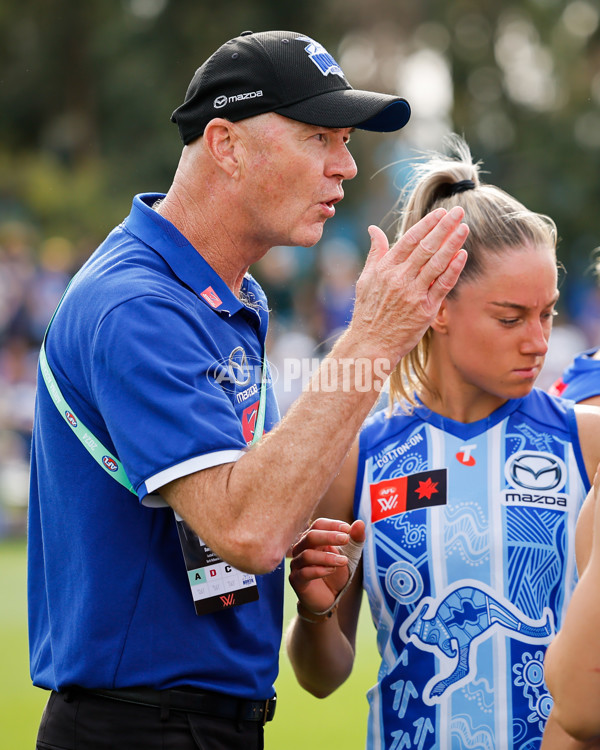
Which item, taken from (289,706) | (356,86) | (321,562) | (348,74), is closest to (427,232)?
(321,562)

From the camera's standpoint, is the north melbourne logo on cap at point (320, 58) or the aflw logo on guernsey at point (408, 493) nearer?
the north melbourne logo on cap at point (320, 58)

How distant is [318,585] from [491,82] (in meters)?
23.7

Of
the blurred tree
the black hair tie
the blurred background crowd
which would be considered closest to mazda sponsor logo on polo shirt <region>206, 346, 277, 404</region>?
the black hair tie

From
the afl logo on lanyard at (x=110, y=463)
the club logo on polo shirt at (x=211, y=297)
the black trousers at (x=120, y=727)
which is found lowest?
the black trousers at (x=120, y=727)

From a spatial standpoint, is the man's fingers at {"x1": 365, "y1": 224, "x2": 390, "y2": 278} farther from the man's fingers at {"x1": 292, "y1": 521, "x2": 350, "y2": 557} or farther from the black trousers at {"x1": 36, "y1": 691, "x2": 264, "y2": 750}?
the black trousers at {"x1": 36, "y1": 691, "x2": 264, "y2": 750}

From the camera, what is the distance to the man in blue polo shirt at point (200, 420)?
2.12m

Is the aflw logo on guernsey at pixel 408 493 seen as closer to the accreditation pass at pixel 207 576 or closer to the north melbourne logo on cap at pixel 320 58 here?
the accreditation pass at pixel 207 576

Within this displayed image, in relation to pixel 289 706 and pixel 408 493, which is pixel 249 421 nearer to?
pixel 408 493

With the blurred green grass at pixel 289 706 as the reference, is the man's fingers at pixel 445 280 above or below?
above

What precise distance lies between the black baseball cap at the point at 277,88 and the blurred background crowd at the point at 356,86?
13.3 metres

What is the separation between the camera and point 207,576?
230cm

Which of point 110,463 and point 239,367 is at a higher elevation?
point 239,367

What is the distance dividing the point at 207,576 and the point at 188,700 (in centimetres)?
30

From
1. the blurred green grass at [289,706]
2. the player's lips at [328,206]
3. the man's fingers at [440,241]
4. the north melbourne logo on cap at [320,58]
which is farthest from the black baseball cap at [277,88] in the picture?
the blurred green grass at [289,706]
